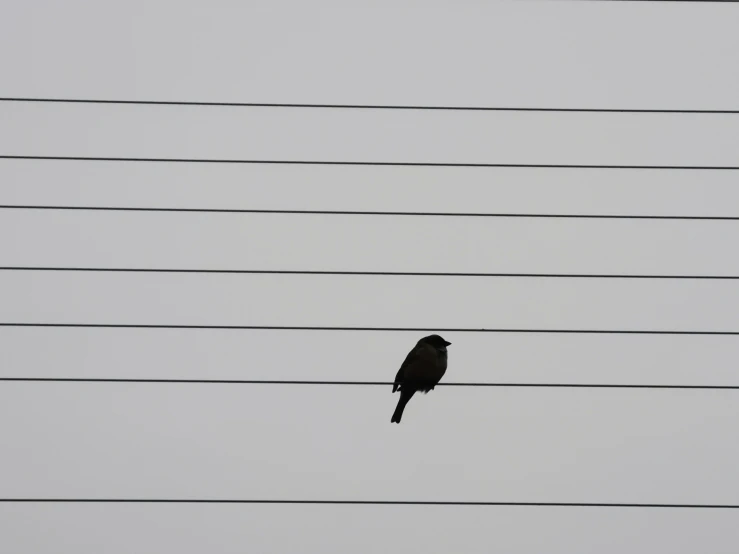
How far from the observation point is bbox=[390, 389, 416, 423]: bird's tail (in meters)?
1.61

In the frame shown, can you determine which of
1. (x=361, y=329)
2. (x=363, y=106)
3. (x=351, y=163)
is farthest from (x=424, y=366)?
(x=363, y=106)

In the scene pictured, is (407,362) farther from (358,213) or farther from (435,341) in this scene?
(358,213)

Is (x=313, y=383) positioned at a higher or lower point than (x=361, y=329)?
→ lower

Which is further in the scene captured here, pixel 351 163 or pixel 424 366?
pixel 351 163

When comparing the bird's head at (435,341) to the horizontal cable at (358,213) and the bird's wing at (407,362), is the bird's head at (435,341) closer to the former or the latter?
the bird's wing at (407,362)

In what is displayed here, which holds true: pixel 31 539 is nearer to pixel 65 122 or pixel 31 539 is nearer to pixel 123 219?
pixel 123 219

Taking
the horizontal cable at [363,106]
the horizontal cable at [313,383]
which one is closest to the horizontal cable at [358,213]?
the horizontal cable at [363,106]

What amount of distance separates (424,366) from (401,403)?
0.11 meters

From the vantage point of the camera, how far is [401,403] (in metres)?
1.62

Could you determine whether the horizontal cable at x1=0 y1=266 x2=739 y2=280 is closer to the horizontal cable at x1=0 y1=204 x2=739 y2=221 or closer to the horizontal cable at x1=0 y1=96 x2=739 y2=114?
the horizontal cable at x1=0 y1=204 x2=739 y2=221

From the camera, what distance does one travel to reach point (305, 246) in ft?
5.55

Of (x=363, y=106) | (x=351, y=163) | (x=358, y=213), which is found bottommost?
(x=358, y=213)

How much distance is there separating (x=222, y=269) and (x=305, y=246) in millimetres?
190

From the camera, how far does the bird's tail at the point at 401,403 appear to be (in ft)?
5.29
